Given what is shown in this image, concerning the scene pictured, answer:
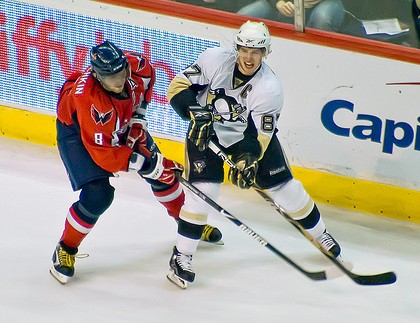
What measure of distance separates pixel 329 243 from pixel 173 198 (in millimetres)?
677

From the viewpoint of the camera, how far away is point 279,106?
4117 mm

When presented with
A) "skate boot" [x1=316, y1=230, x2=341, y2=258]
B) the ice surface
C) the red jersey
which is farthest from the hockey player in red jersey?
"skate boot" [x1=316, y1=230, x2=341, y2=258]

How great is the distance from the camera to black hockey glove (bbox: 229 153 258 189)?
4066 millimetres

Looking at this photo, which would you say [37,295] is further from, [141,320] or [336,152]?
[336,152]

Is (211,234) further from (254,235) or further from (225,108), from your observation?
(225,108)

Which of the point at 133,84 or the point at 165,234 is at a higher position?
the point at 133,84

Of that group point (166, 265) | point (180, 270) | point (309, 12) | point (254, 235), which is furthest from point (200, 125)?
point (309, 12)

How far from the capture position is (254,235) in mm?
4176

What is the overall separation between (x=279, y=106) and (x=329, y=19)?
0.97m

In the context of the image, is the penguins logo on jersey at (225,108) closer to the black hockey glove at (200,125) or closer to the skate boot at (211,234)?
the black hockey glove at (200,125)

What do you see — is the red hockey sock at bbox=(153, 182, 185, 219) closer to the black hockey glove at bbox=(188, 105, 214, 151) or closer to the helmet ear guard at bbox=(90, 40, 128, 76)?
the black hockey glove at bbox=(188, 105, 214, 151)

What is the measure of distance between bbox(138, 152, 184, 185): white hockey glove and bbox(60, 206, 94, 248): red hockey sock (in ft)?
0.99

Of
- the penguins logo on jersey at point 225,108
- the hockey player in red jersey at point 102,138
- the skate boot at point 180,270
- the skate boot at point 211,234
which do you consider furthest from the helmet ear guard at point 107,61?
the skate boot at point 211,234

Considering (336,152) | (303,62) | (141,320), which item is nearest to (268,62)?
(303,62)
